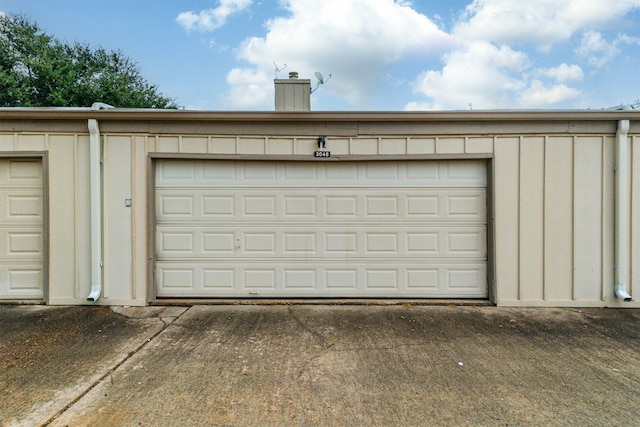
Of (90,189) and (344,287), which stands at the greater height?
(90,189)

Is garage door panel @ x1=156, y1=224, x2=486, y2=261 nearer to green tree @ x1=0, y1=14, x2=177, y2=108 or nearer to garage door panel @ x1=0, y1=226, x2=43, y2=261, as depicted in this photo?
garage door panel @ x1=0, y1=226, x2=43, y2=261

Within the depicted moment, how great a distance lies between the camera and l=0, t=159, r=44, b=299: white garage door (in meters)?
4.67

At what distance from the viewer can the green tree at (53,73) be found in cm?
1158

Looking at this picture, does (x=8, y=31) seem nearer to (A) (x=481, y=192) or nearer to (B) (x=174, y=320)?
(B) (x=174, y=320)

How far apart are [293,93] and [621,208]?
4923 millimetres

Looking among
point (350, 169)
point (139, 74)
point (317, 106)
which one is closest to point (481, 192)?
point (350, 169)

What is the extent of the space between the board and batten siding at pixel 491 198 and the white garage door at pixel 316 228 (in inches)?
9.4

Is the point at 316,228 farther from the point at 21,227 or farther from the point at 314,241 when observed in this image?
the point at 21,227

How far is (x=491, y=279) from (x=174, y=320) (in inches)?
170

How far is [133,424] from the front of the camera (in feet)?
7.10

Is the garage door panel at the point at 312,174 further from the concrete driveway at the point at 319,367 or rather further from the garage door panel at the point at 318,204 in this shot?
the concrete driveway at the point at 319,367

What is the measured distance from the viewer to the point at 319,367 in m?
2.89

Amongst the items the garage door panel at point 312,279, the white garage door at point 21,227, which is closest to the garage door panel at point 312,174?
the garage door panel at point 312,279

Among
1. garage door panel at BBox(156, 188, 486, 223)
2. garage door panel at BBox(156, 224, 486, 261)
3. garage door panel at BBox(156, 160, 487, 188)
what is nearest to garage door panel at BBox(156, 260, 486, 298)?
garage door panel at BBox(156, 224, 486, 261)
